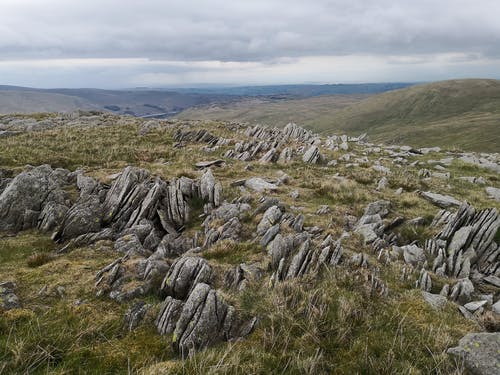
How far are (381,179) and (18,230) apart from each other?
79.3 ft

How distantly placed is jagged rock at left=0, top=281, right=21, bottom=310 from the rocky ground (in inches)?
1.9

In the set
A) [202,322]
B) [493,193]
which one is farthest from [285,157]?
[202,322]

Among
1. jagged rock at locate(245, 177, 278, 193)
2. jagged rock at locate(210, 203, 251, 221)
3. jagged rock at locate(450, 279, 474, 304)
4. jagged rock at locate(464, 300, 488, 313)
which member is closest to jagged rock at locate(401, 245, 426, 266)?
jagged rock at locate(450, 279, 474, 304)

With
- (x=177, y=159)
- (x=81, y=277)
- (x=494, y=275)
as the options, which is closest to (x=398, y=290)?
(x=494, y=275)

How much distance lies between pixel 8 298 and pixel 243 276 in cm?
657

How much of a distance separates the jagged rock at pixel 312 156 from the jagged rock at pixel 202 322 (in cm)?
2519

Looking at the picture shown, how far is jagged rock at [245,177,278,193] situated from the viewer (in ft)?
70.1

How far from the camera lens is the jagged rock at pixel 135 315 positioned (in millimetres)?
8172

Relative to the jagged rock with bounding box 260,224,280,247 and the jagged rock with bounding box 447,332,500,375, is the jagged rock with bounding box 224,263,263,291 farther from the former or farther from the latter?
the jagged rock with bounding box 447,332,500,375

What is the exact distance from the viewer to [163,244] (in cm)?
1378

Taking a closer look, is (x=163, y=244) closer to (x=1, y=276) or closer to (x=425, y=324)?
(x=1, y=276)

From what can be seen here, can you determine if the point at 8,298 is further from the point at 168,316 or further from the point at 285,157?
the point at 285,157

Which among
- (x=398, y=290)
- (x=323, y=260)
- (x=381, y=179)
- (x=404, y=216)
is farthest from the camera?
(x=381, y=179)

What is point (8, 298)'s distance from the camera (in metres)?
8.51
